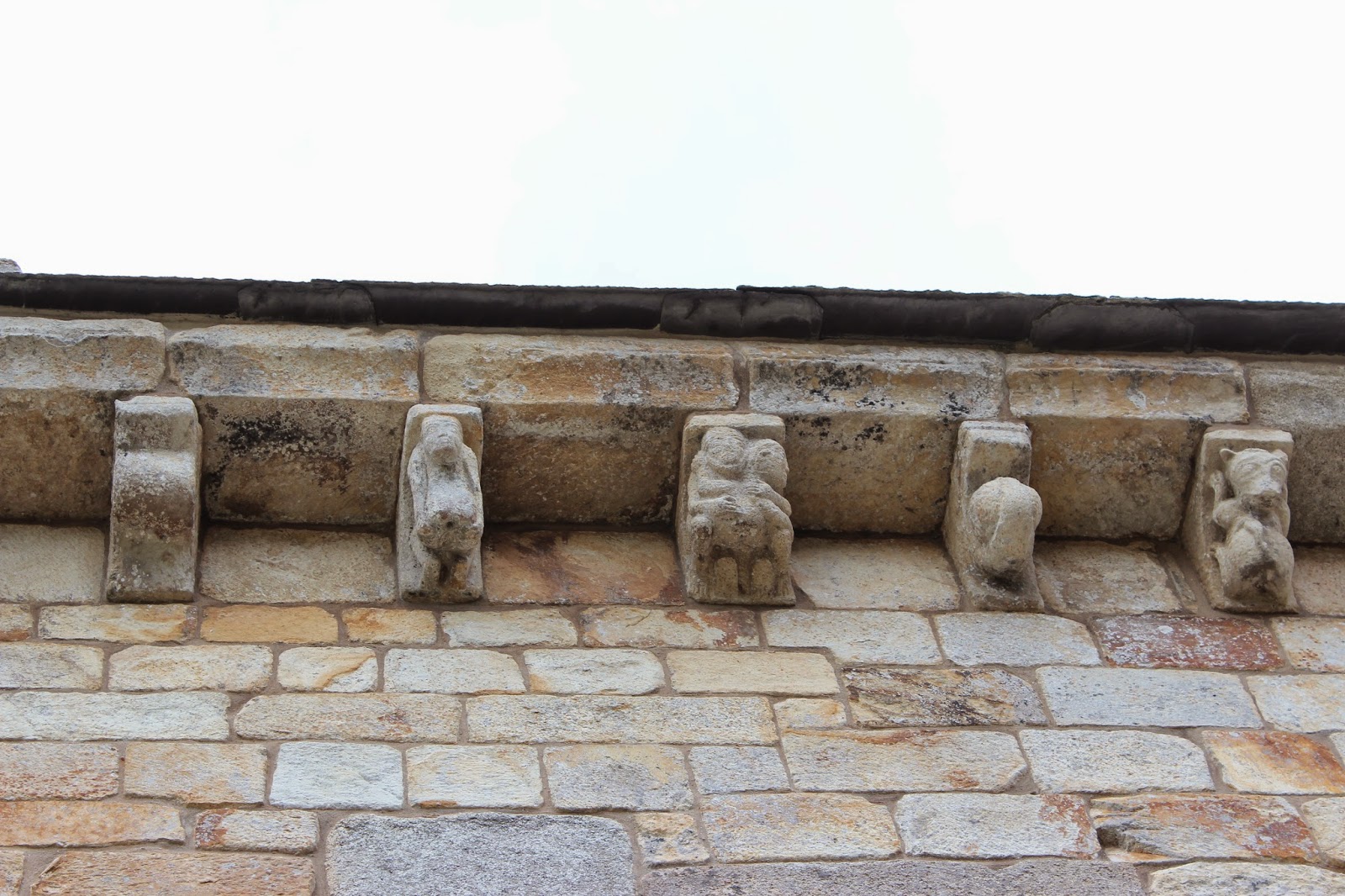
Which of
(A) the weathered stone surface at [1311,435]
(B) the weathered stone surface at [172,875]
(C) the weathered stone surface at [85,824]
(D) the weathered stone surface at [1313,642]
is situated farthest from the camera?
(A) the weathered stone surface at [1311,435]

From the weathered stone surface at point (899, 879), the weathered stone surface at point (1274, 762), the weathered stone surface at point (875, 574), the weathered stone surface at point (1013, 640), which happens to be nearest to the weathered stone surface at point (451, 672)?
the weathered stone surface at point (899, 879)

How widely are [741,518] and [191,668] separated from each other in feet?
4.46

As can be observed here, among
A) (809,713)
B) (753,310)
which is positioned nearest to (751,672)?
(809,713)

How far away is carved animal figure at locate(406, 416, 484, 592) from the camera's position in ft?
14.4

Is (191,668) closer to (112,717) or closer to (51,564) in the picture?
(112,717)

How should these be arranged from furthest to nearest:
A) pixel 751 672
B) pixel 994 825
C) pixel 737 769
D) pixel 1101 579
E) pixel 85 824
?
1. pixel 1101 579
2. pixel 751 672
3. pixel 737 769
4. pixel 994 825
5. pixel 85 824

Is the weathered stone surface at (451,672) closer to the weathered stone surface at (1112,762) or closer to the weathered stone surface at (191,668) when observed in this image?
the weathered stone surface at (191,668)

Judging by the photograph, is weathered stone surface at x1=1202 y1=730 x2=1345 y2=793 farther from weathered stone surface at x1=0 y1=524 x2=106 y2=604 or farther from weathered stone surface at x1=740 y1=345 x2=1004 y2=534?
weathered stone surface at x1=0 y1=524 x2=106 y2=604

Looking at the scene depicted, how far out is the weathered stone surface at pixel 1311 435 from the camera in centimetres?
498

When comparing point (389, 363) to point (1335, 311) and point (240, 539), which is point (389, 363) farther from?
point (1335, 311)

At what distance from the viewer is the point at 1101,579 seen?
4887 millimetres

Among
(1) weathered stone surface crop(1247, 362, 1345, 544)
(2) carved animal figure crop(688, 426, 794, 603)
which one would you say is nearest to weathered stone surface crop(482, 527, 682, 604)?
(2) carved animal figure crop(688, 426, 794, 603)

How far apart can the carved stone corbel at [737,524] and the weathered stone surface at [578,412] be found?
0.17 meters

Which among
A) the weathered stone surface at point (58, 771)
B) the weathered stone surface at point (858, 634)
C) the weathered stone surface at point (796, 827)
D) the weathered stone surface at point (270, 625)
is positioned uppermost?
the weathered stone surface at point (858, 634)
